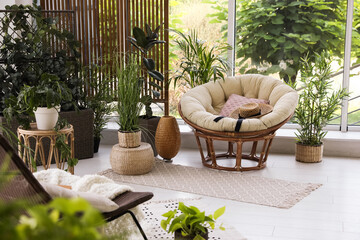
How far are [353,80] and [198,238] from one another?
3934mm

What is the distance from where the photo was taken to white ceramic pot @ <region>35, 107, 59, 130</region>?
3.91m

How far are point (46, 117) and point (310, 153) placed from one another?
274 centimetres

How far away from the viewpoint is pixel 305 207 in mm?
3717

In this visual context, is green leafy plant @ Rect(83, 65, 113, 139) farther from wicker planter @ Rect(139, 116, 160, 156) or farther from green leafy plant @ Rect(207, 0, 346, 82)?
green leafy plant @ Rect(207, 0, 346, 82)

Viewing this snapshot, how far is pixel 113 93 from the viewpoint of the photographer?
5527 mm

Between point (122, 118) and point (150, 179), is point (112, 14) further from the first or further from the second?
point (150, 179)

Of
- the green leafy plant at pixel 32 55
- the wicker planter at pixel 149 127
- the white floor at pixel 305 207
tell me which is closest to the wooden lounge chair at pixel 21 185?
the white floor at pixel 305 207

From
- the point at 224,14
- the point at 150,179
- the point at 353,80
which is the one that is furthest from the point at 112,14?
the point at 353,80

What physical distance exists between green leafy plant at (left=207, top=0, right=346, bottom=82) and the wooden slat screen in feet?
3.35

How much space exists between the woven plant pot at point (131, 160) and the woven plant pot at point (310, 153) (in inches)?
64.7

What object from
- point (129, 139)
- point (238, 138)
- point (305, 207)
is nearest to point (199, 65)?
point (238, 138)

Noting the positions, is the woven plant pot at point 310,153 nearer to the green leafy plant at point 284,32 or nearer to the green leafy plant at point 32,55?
the green leafy plant at point 284,32

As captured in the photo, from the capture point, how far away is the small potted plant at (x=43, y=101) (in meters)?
3.85

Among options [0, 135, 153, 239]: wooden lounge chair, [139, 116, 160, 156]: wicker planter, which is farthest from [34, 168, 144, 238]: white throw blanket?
[139, 116, 160, 156]: wicker planter
